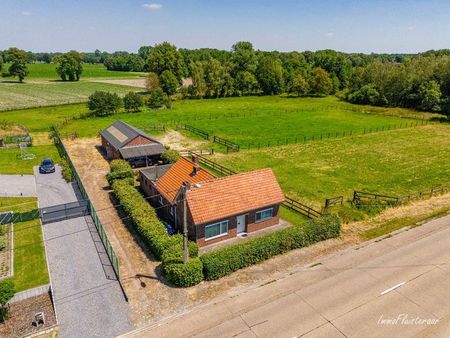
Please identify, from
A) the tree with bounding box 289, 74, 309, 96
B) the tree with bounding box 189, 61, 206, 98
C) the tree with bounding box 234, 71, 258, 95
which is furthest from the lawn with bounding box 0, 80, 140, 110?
the tree with bounding box 289, 74, 309, 96

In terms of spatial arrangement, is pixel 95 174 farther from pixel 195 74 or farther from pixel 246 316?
pixel 195 74

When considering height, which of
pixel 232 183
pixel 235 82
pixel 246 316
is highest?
pixel 235 82

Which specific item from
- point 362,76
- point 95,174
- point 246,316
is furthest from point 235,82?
point 246,316

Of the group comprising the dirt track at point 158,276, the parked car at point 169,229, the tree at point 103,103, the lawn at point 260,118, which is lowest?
the dirt track at point 158,276

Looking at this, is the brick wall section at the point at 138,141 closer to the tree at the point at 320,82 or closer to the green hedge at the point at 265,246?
the green hedge at the point at 265,246

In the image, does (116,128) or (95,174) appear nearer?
(95,174)

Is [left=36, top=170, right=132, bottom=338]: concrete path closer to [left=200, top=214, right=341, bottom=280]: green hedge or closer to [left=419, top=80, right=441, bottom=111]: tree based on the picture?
[left=200, top=214, right=341, bottom=280]: green hedge

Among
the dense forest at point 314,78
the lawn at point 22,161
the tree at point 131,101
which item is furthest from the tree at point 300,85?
the lawn at point 22,161
